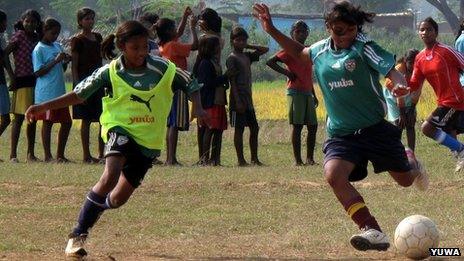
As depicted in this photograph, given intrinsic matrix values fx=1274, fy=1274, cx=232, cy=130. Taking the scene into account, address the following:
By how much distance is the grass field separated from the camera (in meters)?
9.16

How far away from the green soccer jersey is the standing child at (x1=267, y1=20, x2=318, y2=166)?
742 centimetres

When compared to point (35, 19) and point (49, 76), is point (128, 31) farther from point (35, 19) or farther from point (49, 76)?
point (35, 19)

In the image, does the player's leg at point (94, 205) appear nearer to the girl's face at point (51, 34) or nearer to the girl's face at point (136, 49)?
the girl's face at point (136, 49)

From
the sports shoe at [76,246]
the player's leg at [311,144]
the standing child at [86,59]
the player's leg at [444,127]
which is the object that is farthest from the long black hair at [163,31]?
the sports shoe at [76,246]

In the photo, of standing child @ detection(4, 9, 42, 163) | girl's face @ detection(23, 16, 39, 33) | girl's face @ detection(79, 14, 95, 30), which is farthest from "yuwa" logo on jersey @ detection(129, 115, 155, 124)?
girl's face @ detection(23, 16, 39, 33)

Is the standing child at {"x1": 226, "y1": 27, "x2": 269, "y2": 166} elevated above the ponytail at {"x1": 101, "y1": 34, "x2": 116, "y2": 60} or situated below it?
below

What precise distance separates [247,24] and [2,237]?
202 feet

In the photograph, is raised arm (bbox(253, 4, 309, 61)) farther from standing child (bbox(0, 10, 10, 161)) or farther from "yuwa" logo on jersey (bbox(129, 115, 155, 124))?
standing child (bbox(0, 10, 10, 161))

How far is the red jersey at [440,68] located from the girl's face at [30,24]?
16.8 feet

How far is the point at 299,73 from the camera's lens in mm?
16234

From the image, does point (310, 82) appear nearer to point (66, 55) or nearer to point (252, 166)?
point (252, 166)

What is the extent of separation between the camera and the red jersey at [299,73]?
16188 millimetres

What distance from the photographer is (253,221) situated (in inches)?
422

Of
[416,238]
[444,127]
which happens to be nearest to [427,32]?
[444,127]
